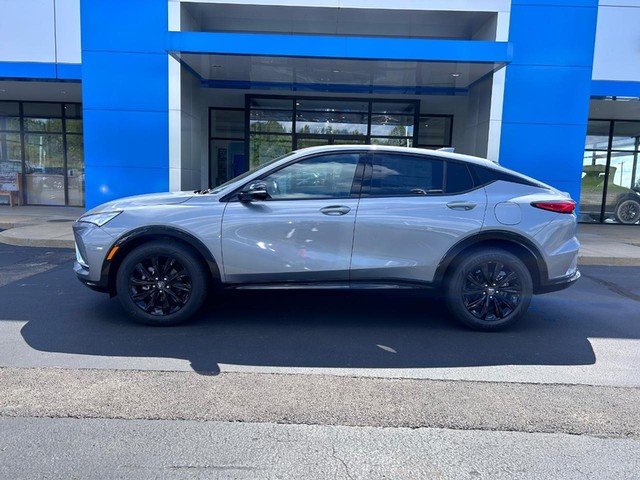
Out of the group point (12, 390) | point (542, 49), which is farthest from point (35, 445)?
point (542, 49)

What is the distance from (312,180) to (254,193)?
0.62 metres

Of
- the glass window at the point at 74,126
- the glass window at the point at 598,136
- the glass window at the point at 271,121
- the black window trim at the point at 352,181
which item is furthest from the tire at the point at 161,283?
the glass window at the point at 598,136

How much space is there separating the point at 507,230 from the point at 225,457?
3385mm

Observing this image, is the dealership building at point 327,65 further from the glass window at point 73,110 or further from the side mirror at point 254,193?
the side mirror at point 254,193

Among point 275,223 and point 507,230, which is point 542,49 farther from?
point 275,223

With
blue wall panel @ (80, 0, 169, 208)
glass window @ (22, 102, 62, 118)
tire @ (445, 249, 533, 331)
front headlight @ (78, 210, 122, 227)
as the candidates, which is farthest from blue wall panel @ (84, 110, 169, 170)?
tire @ (445, 249, 533, 331)

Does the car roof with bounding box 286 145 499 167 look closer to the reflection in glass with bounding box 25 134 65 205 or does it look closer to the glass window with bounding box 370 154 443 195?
the glass window with bounding box 370 154 443 195

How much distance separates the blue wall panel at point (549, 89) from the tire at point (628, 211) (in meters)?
5.73

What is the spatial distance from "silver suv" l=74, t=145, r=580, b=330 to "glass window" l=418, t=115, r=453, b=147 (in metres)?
12.2

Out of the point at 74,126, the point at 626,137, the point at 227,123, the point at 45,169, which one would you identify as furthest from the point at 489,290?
the point at 45,169

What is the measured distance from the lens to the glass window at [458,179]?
489 centimetres

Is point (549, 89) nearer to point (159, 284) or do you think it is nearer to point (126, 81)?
point (126, 81)

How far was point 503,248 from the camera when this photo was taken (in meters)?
4.90

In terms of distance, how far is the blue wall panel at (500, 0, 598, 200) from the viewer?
433 inches
